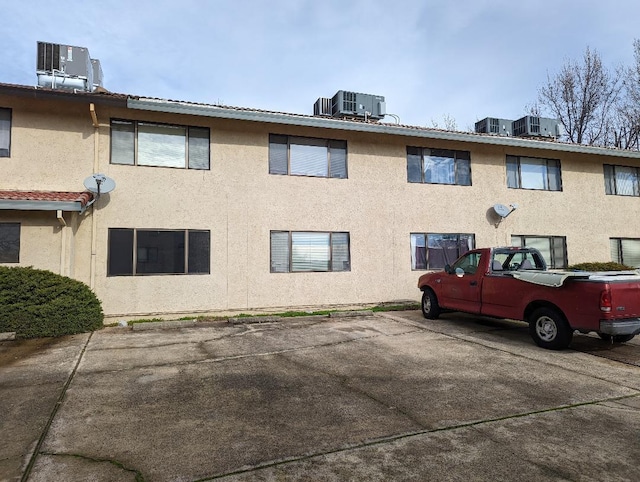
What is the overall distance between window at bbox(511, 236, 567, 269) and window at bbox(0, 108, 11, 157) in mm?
15276

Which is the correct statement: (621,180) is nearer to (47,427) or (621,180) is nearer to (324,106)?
(324,106)

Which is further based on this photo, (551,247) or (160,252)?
(551,247)

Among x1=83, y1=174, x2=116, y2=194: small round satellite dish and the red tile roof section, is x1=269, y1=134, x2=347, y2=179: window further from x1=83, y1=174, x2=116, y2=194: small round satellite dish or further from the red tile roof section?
the red tile roof section

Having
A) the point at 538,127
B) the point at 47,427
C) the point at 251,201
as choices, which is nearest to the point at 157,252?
the point at 251,201

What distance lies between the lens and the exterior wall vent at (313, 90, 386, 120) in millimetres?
13516

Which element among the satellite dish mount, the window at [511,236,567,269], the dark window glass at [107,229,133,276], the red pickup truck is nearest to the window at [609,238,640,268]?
the window at [511,236,567,269]

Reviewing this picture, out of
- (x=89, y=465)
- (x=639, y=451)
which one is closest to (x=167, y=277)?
(x=89, y=465)

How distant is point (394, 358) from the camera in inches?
264

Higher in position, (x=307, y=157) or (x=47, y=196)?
(x=307, y=157)

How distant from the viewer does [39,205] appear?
851 centimetres

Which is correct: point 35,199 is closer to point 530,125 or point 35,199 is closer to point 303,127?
point 303,127

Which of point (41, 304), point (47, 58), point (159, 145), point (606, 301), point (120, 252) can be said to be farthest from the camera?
point (159, 145)

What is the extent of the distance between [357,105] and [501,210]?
235 inches

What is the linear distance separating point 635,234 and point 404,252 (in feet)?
33.2
